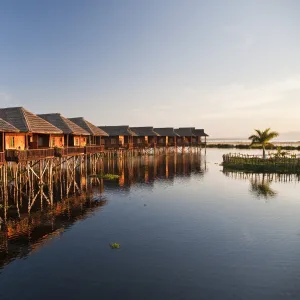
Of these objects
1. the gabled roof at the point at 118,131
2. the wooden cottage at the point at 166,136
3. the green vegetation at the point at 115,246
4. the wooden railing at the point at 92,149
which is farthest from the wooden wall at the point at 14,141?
the wooden cottage at the point at 166,136

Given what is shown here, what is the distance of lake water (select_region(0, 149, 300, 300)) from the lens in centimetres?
1081

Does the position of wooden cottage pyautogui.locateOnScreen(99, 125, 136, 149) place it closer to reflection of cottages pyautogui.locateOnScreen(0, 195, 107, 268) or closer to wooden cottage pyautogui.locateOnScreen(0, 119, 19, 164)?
wooden cottage pyautogui.locateOnScreen(0, 119, 19, 164)

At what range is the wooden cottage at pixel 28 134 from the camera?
2269cm

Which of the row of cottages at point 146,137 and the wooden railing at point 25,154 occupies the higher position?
the row of cottages at point 146,137

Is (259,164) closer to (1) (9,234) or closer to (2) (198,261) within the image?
(2) (198,261)

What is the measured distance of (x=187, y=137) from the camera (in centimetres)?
8050

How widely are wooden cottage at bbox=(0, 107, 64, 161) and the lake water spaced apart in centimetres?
448

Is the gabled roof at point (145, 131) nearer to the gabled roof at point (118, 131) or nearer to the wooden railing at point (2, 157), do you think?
the gabled roof at point (118, 131)

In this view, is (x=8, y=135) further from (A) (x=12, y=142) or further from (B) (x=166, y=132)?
(B) (x=166, y=132)

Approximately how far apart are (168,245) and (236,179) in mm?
23142

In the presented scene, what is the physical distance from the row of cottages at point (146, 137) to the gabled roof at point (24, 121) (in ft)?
83.4

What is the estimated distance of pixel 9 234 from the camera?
16.0m

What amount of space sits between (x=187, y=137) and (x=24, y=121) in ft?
197

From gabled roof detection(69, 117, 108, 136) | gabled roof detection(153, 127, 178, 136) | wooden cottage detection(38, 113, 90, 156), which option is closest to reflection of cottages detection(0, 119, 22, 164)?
wooden cottage detection(38, 113, 90, 156)
